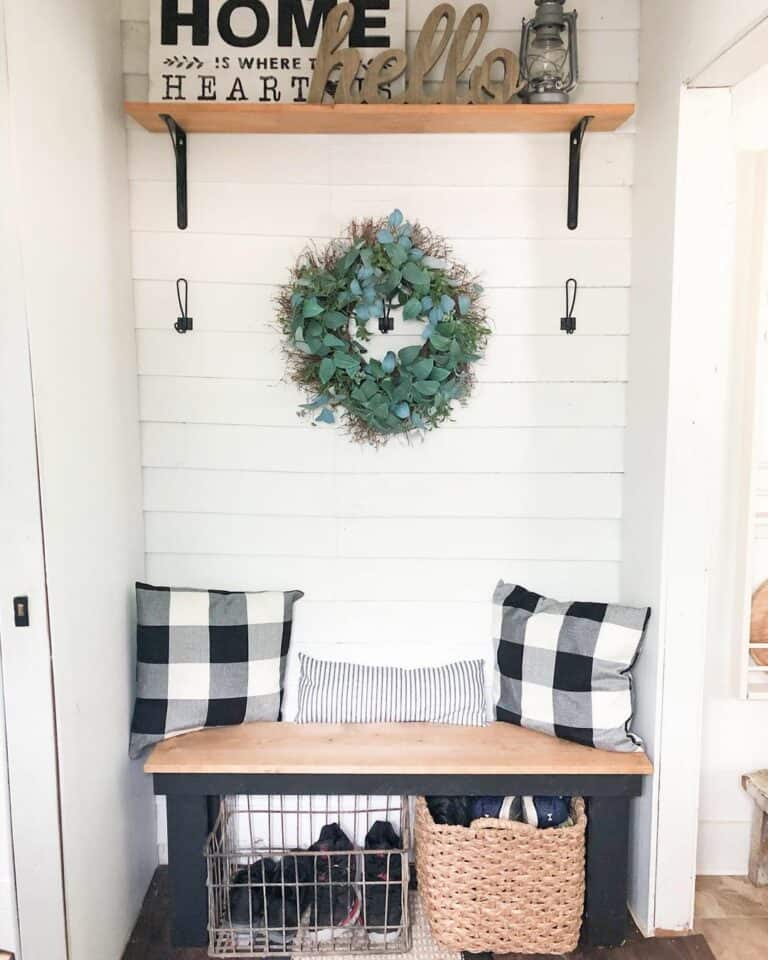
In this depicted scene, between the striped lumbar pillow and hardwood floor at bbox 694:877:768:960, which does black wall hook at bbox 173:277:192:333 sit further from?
hardwood floor at bbox 694:877:768:960

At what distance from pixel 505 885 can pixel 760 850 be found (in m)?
0.85

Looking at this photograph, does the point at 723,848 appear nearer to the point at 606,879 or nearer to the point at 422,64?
the point at 606,879

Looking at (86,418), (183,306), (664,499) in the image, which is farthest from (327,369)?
(664,499)

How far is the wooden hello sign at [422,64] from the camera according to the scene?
1.96 m

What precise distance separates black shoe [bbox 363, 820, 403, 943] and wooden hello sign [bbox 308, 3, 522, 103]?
196 cm

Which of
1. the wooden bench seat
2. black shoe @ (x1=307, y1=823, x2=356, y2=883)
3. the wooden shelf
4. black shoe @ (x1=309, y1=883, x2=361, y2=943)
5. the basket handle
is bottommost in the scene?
black shoe @ (x1=309, y1=883, x2=361, y2=943)

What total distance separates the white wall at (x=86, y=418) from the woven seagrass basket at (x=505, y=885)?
2.73 feet

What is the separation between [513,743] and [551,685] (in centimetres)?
19

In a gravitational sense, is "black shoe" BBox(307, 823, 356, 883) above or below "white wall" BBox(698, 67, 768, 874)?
below

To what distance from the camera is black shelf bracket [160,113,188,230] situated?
2.11 m

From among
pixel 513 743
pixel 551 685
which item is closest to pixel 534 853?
pixel 513 743

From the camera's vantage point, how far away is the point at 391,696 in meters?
2.28

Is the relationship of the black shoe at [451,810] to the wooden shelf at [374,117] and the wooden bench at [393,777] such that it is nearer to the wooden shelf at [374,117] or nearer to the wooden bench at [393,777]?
the wooden bench at [393,777]

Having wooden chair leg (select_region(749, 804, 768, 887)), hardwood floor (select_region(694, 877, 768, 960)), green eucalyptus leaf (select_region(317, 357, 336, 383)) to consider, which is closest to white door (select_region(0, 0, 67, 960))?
green eucalyptus leaf (select_region(317, 357, 336, 383))
